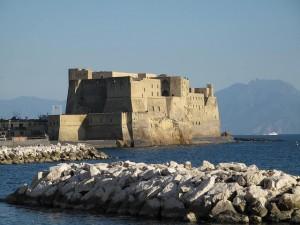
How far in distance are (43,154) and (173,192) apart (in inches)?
917

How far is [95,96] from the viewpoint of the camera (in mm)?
64062

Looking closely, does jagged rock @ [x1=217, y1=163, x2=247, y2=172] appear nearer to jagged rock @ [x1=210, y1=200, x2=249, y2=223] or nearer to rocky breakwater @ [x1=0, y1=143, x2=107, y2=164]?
jagged rock @ [x1=210, y1=200, x2=249, y2=223]

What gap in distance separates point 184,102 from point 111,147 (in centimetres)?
1119

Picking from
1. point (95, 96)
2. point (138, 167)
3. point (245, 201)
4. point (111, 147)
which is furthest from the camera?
point (95, 96)

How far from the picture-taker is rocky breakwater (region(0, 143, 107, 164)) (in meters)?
37.7

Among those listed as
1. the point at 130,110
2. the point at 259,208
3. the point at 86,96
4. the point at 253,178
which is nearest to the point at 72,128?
the point at 130,110

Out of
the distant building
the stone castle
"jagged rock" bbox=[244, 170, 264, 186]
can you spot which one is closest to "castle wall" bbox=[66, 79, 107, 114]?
the stone castle

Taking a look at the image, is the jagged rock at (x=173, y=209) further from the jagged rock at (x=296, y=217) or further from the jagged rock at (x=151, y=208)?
the jagged rock at (x=296, y=217)

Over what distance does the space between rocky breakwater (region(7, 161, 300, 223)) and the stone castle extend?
37.2 meters

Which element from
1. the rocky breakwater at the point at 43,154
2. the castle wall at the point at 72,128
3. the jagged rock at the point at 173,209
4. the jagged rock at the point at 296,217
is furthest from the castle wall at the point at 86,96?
the jagged rock at the point at 296,217

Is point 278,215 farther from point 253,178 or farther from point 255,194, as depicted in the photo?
point 253,178

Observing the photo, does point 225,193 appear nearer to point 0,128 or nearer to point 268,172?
point 268,172

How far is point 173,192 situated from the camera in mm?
16547

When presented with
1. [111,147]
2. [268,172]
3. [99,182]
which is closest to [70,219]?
[99,182]
